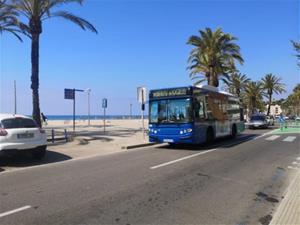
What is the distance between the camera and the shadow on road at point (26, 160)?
13.2 meters

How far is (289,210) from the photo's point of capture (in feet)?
22.0

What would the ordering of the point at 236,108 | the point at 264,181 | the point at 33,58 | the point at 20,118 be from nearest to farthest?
the point at 264,181 < the point at 20,118 < the point at 33,58 < the point at 236,108

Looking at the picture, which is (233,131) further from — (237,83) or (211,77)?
(237,83)

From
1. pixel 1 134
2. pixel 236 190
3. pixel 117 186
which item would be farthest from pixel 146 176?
pixel 1 134

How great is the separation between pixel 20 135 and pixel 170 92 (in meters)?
8.20

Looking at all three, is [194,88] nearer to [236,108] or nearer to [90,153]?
[90,153]

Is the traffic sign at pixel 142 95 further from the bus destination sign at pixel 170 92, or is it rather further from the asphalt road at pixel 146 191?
the asphalt road at pixel 146 191

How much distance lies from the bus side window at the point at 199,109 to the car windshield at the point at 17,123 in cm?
799

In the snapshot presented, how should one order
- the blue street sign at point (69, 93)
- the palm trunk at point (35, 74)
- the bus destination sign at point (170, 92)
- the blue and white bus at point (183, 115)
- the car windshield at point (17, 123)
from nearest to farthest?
the car windshield at point (17, 123) → the blue and white bus at point (183, 115) → the bus destination sign at point (170, 92) → the blue street sign at point (69, 93) → the palm trunk at point (35, 74)

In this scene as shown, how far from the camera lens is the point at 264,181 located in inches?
396

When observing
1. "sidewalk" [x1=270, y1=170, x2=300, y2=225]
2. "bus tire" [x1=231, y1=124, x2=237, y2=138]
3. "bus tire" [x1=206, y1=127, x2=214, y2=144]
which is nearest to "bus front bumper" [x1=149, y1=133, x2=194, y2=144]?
"bus tire" [x1=206, y1=127, x2=214, y2=144]

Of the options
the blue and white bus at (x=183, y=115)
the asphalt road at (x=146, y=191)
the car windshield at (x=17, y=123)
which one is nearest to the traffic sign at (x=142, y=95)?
the blue and white bus at (x=183, y=115)

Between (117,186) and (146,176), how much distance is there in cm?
155

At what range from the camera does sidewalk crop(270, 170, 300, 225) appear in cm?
601
